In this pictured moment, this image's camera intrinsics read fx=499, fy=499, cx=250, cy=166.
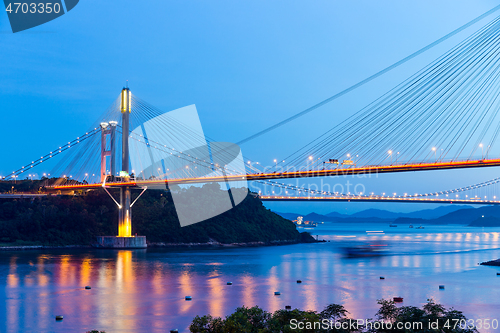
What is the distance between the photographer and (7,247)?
48.9m

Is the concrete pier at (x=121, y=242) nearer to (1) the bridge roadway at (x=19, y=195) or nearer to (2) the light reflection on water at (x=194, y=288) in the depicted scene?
(2) the light reflection on water at (x=194, y=288)

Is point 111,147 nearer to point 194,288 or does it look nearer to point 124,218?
point 124,218

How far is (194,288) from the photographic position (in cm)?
2527

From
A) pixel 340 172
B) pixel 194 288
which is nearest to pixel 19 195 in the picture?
pixel 340 172

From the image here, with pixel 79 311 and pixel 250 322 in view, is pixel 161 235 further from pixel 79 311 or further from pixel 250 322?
pixel 250 322

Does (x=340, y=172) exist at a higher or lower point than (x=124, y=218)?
Answer: higher

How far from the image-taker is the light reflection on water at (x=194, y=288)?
18359 millimetres

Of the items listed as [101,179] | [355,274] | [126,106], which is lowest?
[355,274]

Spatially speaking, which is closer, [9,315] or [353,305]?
[9,315]

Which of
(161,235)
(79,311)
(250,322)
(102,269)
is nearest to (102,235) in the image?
(161,235)

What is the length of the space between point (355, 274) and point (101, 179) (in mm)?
31186

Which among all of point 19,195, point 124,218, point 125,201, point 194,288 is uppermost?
point 19,195

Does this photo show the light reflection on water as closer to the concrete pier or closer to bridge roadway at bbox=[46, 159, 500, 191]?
bridge roadway at bbox=[46, 159, 500, 191]

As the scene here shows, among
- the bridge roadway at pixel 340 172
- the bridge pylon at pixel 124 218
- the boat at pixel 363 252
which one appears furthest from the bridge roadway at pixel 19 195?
the boat at pixel 363 252
